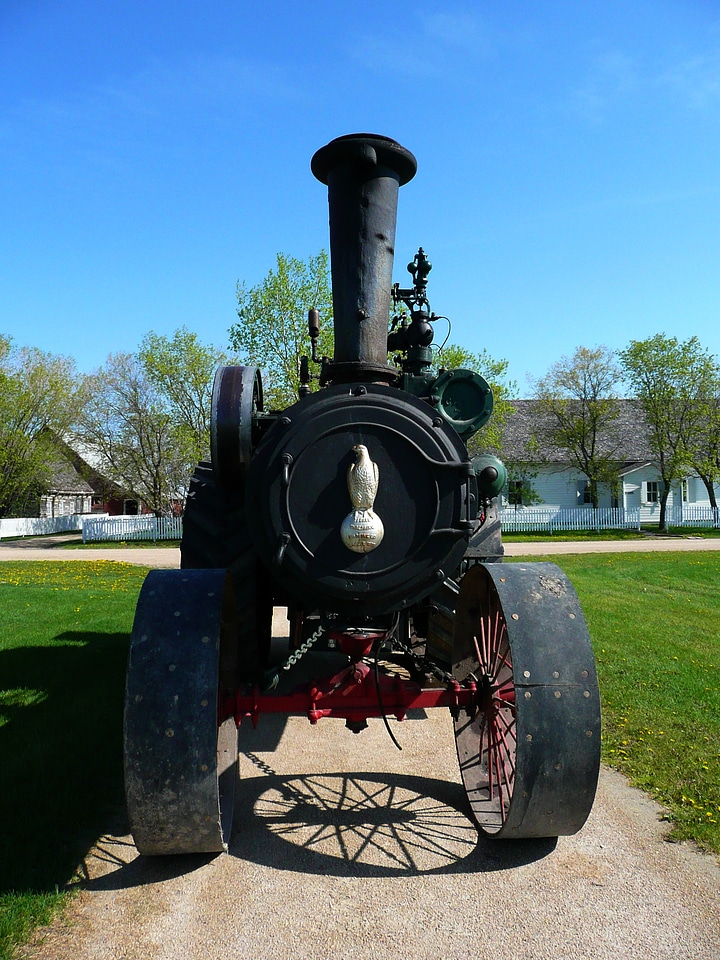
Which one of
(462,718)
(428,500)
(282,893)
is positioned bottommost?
(282,893)

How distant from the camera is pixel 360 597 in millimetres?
3326

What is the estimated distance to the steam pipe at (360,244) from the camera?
402 centimetres

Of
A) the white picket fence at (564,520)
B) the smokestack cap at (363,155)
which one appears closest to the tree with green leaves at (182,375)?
the white picket fence at (564,520)

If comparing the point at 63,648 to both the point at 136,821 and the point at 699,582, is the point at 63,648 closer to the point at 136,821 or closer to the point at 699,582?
the point at 136,821

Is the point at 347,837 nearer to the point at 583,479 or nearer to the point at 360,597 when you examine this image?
the point at 360,597

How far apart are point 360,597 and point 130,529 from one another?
82.5ft

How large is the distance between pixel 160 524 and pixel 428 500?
24.7m

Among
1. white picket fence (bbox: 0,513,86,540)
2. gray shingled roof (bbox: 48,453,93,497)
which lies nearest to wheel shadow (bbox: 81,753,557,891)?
white picket fence (bbox: 0,513,86,540)

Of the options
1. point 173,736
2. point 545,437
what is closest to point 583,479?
point 545,437

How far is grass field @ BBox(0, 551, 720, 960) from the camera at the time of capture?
3215 millimetres

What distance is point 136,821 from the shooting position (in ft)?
9.12

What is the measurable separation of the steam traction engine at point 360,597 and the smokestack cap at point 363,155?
1 cm

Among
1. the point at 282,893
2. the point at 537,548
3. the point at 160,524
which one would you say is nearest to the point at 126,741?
the point at 282,893

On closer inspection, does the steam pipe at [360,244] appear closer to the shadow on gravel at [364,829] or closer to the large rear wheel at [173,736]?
the large rear wheel at [173,736]
